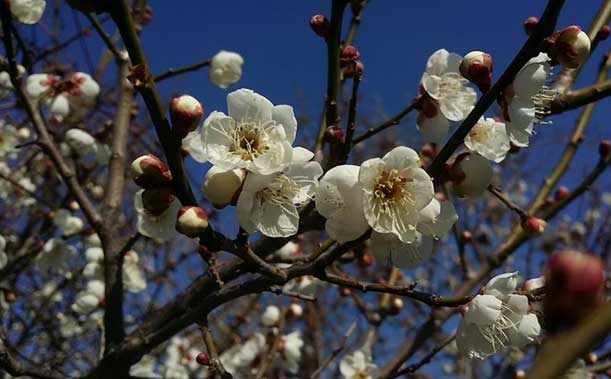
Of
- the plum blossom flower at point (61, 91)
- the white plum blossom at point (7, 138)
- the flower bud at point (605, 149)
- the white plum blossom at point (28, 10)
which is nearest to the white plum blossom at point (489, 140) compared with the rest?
the flower bud at point (605, 149)

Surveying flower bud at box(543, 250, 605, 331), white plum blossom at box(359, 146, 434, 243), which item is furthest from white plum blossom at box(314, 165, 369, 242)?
flower bud at box(543, 250, 605, 331)

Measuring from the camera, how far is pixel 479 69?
1483mm

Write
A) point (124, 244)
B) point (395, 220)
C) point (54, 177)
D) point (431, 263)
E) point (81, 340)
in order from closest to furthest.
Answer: point (395, 220) < point (124, 244) < point (81, 340) < point (54, 177) < point (431, 263)

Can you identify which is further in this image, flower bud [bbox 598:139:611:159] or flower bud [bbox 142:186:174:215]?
flower bud [bbox 598:139:611:159]

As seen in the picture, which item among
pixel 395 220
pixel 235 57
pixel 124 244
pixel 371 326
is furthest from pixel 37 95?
pixel 395 220

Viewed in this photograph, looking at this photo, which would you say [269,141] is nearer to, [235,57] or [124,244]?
[124,244]

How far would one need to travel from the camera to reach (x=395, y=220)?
1.38m

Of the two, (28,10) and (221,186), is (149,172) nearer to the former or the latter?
(221,186)

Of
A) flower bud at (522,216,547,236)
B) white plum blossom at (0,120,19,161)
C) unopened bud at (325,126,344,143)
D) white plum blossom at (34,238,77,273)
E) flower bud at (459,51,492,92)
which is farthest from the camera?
white plum blossom at (0,120,19,161)

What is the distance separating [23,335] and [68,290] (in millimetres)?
719

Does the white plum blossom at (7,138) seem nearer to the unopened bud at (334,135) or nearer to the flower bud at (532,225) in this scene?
the unopened bud at (334,135)

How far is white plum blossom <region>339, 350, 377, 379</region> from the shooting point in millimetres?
3315

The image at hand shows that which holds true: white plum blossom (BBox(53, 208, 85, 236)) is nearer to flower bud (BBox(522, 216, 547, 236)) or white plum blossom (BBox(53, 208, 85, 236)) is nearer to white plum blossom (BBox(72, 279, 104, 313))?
white plum blossom (BBox(72, 279, 104, 313))

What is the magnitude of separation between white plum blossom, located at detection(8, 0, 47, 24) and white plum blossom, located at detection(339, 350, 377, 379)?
7.92ft
